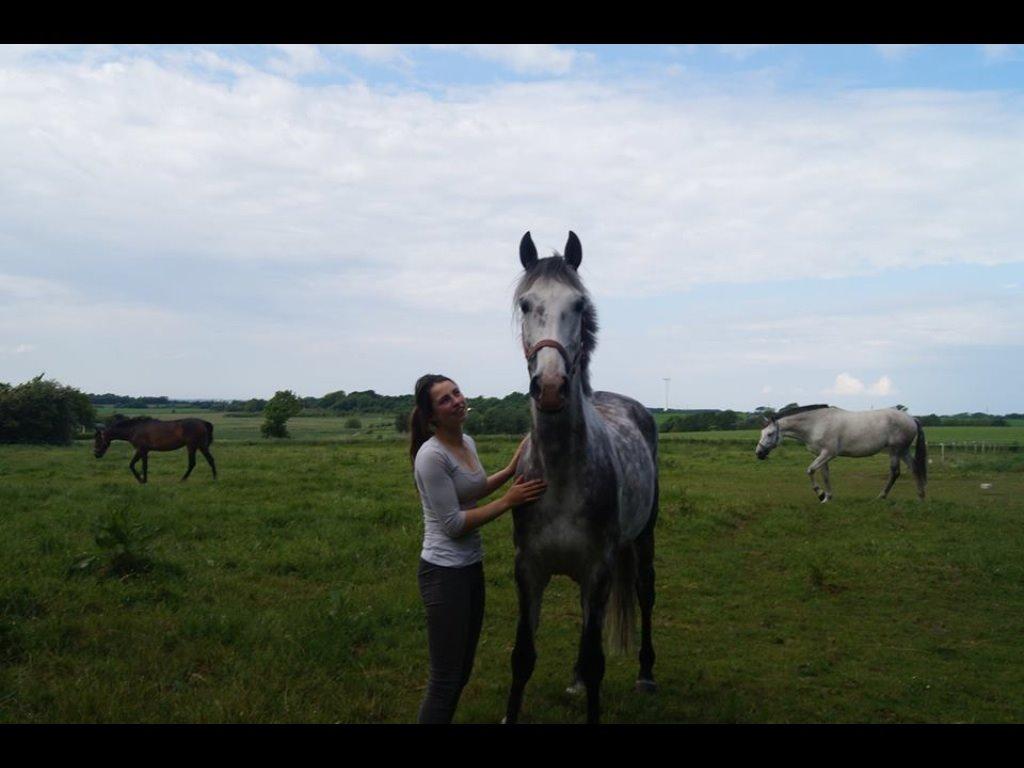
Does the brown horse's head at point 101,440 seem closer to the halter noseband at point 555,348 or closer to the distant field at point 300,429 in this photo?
the distant field at point 300,429

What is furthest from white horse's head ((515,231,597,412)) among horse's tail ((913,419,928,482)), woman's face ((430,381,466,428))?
horse's tail ((913,419,928,482))

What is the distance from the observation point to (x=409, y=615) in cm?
634

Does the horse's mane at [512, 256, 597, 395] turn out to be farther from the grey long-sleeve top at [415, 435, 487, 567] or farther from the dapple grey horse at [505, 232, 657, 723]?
the grey long-sleeve top at [415, 435, 487, 567]

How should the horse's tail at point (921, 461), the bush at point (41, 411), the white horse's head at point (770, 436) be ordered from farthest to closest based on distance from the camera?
the bush at point (41, 411) → the white horse's head at point (770, 436) → the horse's tail at point (921, 461)

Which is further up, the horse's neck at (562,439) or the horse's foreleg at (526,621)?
the horse's neck at (562,439)

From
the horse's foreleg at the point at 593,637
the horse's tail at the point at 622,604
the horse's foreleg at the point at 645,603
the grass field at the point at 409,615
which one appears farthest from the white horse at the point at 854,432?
the horse's foreleg at the point at 593,637

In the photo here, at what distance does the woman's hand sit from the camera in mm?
3594

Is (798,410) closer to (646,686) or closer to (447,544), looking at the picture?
(646,686)

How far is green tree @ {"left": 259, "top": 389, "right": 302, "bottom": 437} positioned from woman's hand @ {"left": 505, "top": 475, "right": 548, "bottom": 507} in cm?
2349

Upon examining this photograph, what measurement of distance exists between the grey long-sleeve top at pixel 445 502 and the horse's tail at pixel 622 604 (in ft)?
6.89

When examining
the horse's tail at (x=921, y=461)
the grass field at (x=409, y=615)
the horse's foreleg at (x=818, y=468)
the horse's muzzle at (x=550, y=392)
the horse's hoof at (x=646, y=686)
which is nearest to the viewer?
the horse's muzzle at (x=550, y=392)

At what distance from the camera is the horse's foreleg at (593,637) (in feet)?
12.7
